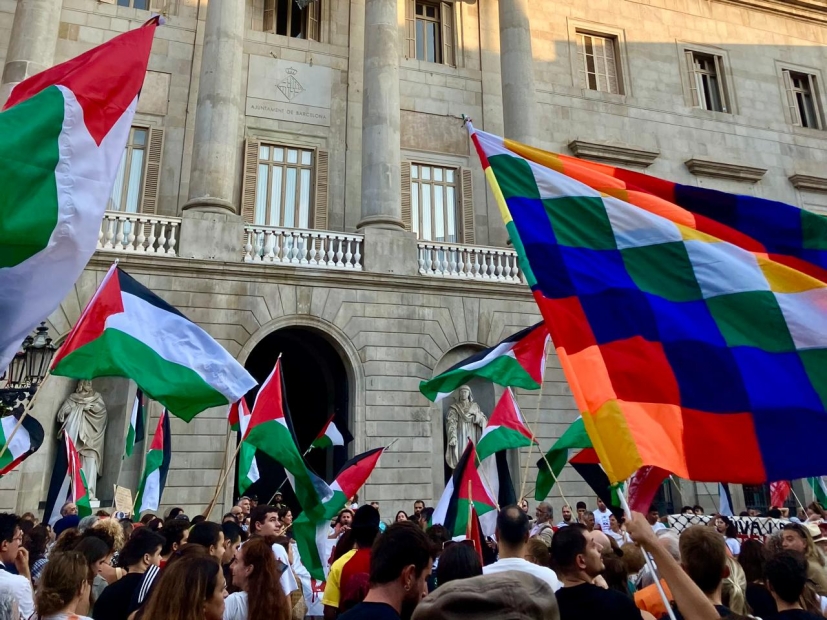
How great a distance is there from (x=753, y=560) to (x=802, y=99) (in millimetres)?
26483

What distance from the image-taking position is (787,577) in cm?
363

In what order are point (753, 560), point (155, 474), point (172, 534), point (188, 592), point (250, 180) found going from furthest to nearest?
1. point (250, 180)
2. point (155, 474)
3. point (172, 534)
4. point (753, 560)
5. point (188, 592)

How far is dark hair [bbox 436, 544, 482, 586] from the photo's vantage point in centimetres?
386

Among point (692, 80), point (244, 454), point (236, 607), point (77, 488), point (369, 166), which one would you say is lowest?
point (236, 607)

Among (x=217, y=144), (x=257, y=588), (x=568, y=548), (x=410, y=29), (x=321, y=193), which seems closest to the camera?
(x=568, y=548)

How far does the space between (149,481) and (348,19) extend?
596 inches

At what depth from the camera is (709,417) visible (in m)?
3.67

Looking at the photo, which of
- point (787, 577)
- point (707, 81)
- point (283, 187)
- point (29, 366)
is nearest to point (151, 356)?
point (29, 366)

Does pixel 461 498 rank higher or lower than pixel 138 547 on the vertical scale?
higher

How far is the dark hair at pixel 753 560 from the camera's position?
4574 millimetres

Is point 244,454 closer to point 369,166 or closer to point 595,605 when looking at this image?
point 595,605

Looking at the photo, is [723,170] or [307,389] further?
[723,170]

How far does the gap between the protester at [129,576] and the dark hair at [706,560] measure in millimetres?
3091

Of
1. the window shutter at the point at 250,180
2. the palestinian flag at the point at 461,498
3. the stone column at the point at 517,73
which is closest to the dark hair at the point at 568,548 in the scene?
the palestinian flag at the point at 461,498
